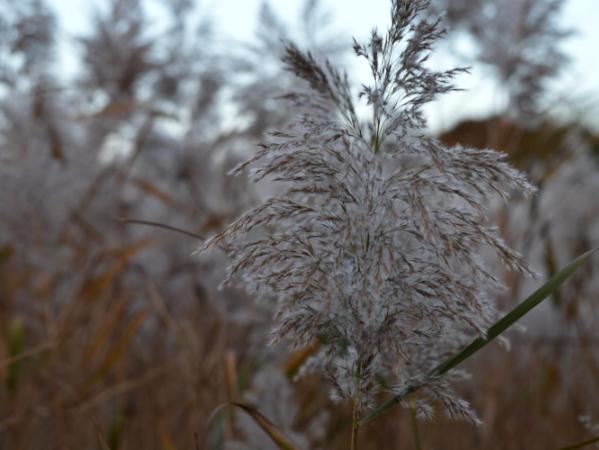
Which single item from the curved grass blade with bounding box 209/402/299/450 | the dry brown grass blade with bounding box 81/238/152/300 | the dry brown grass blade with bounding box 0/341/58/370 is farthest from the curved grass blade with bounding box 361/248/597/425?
the dry brown grass blade with bounding box 81/238/152/300

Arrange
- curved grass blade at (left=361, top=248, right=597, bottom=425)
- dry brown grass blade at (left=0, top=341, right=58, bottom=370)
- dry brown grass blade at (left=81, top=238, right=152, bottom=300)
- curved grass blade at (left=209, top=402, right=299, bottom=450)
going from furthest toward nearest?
dry brown grass blade at (left=81, top=238, right=152, bottom=300) → dry brown grass blade at (left=0, top=341, right=58, bottom=370) → curved grass blade at (left=209, top=402, right=299, bottom=450) → curved grass blade at (left=361, top=248, right=597, bottom=425)

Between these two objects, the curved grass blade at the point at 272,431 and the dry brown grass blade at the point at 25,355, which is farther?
the dry brown grass blade at the point at 25,355

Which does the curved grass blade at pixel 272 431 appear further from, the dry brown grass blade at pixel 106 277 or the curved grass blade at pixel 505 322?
the dry brown grass blade at pixel 106 277

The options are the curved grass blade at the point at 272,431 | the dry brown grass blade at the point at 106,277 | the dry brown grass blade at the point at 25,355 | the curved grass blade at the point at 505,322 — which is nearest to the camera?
the curved grass blade at the point at 505,322

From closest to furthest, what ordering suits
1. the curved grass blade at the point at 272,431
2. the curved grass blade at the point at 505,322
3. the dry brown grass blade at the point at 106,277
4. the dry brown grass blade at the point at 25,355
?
the curved grass blade at the point at 505,322
the curved grass blade at the point at 272,431
the dry brown grass blade at the point at 25,355
the dry brown grass blade at the point at 106,277

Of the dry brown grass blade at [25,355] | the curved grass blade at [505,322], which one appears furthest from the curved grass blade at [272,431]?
the dry brown grass blade at [25,355]

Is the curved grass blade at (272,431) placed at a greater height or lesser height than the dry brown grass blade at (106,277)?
lesser

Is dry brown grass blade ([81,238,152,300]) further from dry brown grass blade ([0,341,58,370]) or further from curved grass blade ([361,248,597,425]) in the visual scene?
curved grass blade ([361,248,597,425])

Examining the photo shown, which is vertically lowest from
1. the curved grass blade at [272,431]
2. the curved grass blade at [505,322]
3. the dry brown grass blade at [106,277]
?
the curved grass blade at [272,431]

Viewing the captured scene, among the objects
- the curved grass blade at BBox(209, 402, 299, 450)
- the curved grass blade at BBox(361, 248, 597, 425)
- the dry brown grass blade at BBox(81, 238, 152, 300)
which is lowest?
the curved grass blade at BBox(209, 402, 299, 450)

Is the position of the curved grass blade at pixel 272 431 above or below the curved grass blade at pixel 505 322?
below

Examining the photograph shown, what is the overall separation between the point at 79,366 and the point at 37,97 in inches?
54.5

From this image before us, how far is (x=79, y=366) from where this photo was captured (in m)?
2.52

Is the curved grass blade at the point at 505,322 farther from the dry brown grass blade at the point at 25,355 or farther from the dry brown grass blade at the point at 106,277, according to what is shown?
the dry brown grass blade at the point at 106,277
